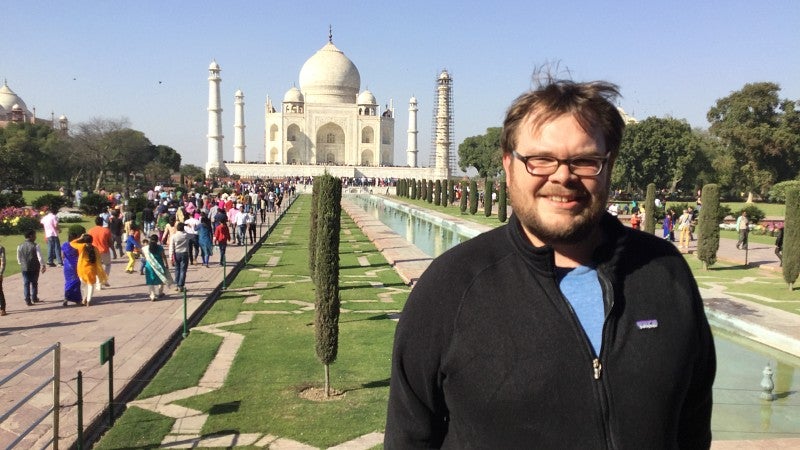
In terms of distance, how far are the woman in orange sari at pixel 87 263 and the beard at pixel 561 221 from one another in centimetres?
754

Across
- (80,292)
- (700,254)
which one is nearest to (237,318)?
(80,292)

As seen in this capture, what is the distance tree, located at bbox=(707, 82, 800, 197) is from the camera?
1246 inches

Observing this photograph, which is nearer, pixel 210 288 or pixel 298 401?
pixel 298 401

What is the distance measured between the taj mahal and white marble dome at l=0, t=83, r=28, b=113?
76.0ft

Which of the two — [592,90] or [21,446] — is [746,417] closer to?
[592,90]

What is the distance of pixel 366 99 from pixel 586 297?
2279 inches

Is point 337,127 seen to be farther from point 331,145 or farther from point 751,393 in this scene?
point 751,393

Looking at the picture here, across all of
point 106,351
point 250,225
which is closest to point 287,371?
point 106,351

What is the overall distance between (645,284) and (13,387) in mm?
4857

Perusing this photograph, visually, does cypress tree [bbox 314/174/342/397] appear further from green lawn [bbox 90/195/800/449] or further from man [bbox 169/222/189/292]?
man [bbox 169/222/189/292]

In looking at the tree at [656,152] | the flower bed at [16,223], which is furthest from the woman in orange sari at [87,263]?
the tree at [656,152]

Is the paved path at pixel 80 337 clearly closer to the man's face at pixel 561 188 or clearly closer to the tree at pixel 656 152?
the man's face at pixel 561 188

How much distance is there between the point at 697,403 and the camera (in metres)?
1.41

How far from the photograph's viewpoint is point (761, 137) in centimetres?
3183
